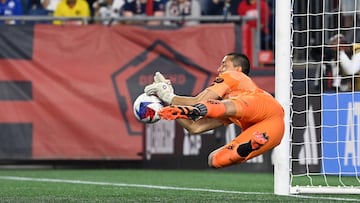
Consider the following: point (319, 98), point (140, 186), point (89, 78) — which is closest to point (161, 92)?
point (140, 186)

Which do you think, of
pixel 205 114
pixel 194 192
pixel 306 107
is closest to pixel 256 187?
pixel 194 192

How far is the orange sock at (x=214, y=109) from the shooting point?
10281mm

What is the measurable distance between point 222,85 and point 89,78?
8061 mm

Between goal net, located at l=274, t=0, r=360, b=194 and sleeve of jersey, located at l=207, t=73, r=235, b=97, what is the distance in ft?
5.16

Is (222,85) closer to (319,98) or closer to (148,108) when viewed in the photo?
(148,108)

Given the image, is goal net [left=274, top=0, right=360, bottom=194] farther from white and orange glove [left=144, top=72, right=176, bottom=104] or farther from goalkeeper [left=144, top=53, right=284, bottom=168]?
white and orange glove [left=144, top=72, right=176, bottom=104]

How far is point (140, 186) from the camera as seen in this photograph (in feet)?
45.2

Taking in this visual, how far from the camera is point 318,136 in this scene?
16.8 metres

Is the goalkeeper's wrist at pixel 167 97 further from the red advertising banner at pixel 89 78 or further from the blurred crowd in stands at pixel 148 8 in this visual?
A: the blurred crowd in stands at pixel 148 8

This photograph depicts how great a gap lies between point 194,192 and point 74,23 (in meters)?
7.50

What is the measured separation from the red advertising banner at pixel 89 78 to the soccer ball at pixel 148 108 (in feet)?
26.3

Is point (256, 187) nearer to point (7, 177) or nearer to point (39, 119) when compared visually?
point (7, 177)

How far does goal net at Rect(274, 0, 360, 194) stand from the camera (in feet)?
40.6

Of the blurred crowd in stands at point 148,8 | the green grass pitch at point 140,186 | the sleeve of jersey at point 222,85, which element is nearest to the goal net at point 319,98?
the green grass pitch at point 140,186
